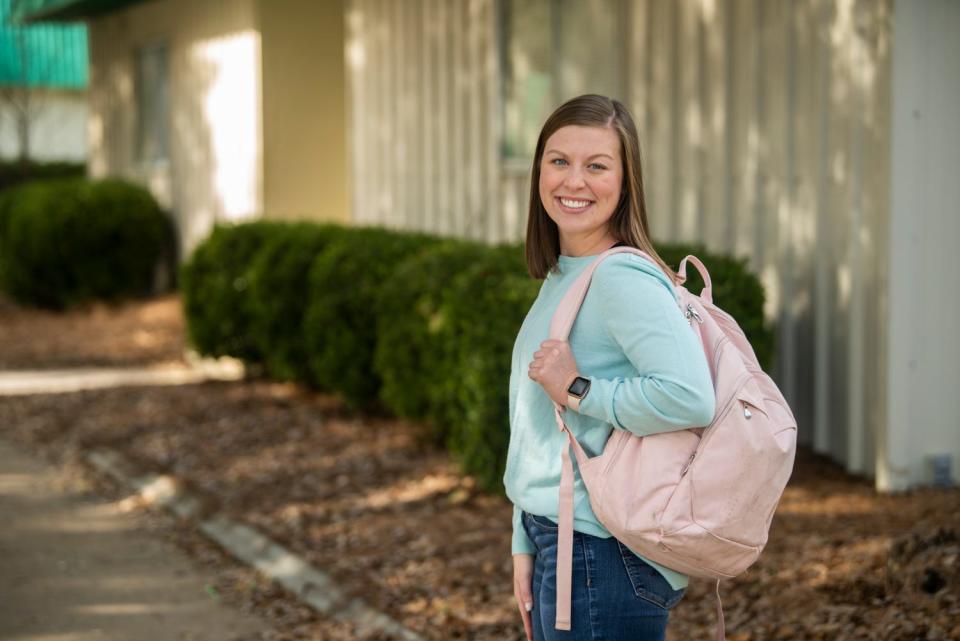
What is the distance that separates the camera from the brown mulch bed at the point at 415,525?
17.0 feet

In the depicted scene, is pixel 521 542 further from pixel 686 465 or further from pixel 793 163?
pixel 793 163

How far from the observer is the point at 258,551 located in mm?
6922

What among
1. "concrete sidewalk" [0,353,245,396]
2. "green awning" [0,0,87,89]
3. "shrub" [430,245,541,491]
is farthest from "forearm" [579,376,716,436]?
"green awning" [0,0,87,89]

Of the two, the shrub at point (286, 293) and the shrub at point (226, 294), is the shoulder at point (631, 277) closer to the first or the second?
the shrub at point (286, 293)

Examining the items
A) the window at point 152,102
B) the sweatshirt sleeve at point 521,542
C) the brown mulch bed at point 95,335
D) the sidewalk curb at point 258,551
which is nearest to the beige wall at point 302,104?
the brown mulch bed at point 95,335

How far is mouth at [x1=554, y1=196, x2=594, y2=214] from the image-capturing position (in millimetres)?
2865

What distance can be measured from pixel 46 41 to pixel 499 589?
1037 inches

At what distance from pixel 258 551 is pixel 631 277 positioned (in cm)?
467

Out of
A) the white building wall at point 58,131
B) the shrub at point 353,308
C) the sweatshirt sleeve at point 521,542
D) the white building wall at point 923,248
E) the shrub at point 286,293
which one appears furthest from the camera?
the white building wall at point 58,131

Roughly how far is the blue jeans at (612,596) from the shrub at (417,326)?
5.13 m

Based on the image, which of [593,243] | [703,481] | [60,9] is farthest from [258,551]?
[60,9]

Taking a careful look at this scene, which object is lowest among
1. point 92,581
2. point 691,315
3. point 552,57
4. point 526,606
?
point 92,581

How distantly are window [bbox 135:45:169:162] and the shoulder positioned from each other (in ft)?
51.5

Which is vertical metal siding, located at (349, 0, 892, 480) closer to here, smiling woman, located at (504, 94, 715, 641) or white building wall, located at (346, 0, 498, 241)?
white building wall, located at (346, 0, 498, 241)
